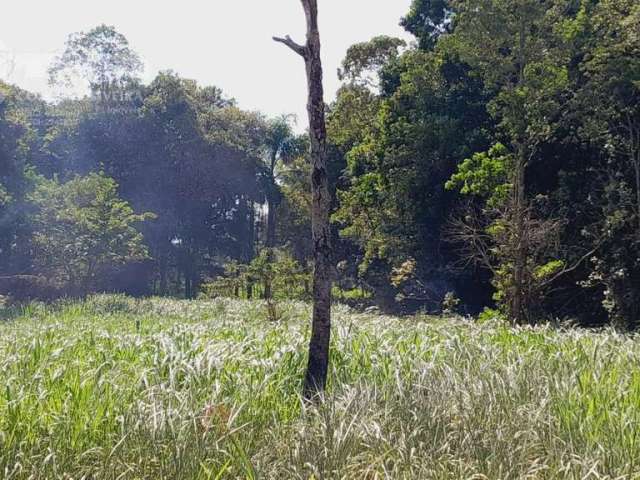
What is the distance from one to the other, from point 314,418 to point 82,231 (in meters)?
18.9

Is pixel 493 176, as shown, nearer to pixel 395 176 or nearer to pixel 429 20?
pixel 395 176

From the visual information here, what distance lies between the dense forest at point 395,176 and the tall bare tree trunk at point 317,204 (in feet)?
24.5

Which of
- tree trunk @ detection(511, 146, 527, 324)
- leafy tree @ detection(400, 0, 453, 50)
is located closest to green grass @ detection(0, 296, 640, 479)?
tree trunk @ detection(511, 146, 527, 324)

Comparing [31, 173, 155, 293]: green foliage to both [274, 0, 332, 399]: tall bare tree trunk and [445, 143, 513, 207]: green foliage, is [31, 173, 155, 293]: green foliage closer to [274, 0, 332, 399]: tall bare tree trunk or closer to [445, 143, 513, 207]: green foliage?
[445, 143, 513, 207]: green foliage

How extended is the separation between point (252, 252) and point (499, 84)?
77.0 ft

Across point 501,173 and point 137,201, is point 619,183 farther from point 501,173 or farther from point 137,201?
point 137,201

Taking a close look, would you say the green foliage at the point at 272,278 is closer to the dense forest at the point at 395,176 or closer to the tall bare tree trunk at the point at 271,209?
the dense forest at the point at 395,176

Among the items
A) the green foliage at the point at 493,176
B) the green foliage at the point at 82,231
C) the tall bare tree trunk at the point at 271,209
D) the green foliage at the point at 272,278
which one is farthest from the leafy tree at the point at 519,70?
the tall bare tree trunk at the point at 271,209

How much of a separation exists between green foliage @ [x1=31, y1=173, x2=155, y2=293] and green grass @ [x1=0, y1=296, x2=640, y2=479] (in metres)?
16.8

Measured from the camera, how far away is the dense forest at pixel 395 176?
11.6m

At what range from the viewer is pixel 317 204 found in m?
3.83

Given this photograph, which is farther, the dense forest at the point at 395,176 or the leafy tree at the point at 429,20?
the leafy tree at the point at 429,20

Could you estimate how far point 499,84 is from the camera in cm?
1305

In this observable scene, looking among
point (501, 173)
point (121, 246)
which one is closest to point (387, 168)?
point (501, 173)
